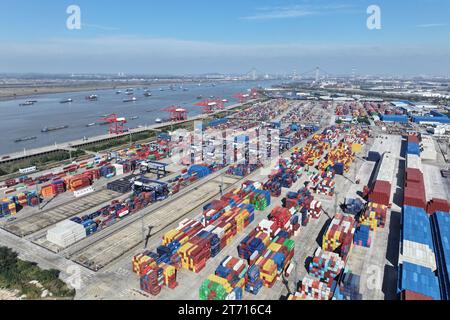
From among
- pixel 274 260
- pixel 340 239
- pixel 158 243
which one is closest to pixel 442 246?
pixel 340 239

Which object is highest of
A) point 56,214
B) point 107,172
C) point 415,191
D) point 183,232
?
point 107,172

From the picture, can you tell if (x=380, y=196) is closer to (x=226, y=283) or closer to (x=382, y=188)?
(x=382, y=188)

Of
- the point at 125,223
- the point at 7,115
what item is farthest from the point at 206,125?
the point at 7,115

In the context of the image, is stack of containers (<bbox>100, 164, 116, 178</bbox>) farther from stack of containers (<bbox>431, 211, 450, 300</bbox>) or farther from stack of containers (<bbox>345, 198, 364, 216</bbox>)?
stack of containers (<bbox>431, 211, 450, 300</bbox>)

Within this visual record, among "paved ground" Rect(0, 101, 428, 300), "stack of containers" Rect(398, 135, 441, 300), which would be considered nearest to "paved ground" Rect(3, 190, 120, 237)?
"paved ground" Rect(0, 101, 428, 300)

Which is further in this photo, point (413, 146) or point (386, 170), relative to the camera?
point (413, 146)
